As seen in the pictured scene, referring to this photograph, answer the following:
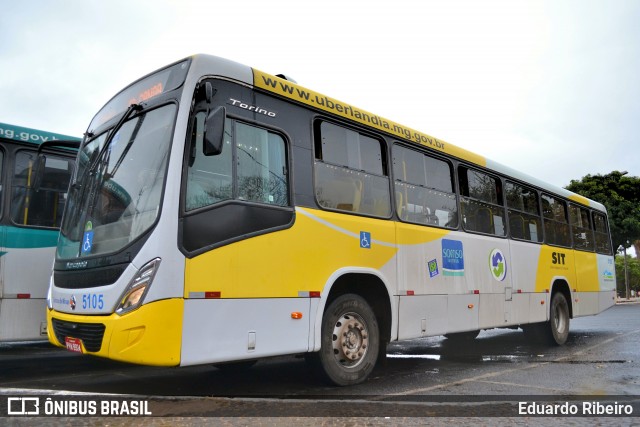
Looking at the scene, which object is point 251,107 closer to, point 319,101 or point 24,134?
point 319,101

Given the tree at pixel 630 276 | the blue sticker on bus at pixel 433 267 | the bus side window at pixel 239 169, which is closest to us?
the bus side window at pixel 239 169

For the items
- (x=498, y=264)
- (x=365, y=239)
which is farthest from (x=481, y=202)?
(x=365, y=239)

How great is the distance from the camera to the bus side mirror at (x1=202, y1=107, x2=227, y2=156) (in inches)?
185

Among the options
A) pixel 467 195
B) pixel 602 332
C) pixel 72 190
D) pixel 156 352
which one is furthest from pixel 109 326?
pixel 602 332

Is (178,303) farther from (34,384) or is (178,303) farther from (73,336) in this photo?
(34,384)

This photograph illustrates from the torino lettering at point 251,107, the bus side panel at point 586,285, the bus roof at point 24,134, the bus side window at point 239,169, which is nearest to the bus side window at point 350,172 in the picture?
the bus side window at point 239,169

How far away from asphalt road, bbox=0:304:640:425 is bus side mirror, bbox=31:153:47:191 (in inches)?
100

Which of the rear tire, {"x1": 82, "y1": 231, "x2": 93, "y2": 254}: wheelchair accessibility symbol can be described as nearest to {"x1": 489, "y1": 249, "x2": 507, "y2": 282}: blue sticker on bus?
the rear tire

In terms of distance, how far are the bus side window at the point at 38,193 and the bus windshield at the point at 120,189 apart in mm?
1731

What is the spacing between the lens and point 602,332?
43.9 feet

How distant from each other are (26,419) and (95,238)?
1648 mm

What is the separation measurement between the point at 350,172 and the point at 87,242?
9.96ft

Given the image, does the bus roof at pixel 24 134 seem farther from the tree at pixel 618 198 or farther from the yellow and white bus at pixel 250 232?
the tree at pixel 618 198

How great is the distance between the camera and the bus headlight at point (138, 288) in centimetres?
449
